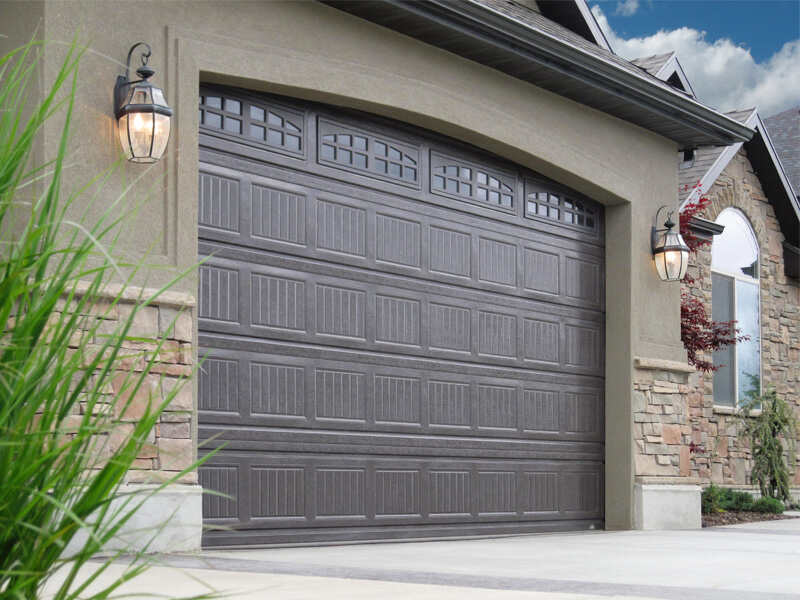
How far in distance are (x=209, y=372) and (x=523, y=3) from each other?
596 centimetres

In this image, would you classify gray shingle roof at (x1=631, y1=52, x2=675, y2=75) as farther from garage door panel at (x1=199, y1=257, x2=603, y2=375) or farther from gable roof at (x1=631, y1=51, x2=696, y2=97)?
garage door panel at (x1=199, y1=257, x2=603, y2=375)

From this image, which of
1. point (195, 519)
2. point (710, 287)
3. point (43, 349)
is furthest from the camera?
point (710, 287)

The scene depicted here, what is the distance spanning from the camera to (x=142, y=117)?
6.34 m

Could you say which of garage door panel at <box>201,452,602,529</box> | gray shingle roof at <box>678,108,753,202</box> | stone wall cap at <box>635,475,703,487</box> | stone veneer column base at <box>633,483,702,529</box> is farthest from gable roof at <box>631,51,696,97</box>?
garage door panel at <box>201,452,602,529</box>

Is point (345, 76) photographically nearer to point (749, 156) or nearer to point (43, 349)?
point (43, 349)

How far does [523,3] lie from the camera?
36.9ft

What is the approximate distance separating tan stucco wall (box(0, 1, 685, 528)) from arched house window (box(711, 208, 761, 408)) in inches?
138

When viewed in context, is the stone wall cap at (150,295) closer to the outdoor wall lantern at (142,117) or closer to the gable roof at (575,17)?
the outdoor wall lantern at (142,117)

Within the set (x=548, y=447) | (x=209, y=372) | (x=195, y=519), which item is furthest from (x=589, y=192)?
(x=195, y=519)

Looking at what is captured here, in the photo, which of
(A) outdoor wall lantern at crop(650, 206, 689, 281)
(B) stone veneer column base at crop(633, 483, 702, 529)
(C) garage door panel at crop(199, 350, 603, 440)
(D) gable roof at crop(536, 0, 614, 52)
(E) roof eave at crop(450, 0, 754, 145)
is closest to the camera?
(C) garage door panel at crop(199, 350, 603, 440)

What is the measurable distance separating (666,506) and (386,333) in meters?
3.82

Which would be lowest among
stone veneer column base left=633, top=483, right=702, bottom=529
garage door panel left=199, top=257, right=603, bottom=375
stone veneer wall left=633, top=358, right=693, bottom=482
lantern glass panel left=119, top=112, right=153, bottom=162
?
stone veneer column base left=633, top=483, right=702, bottom=529

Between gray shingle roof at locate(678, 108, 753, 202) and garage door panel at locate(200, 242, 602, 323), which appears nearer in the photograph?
garage door panel at locate(200, 242, 602, 323)

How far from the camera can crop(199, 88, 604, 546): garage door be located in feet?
23.9
